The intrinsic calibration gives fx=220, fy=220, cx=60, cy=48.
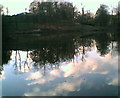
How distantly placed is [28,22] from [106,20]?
3794 cm

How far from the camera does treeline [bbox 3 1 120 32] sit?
252ft

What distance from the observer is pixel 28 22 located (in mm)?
78125

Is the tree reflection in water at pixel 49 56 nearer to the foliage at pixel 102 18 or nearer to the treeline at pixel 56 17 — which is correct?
the treeline at pixel 56 17

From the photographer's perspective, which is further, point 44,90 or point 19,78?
point 19,78

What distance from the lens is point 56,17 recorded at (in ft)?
289

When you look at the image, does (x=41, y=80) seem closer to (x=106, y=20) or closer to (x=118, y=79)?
(x=118, y=79)

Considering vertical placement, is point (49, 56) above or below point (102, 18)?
below

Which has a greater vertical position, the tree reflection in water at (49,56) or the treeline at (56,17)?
the treeline at (56,17)

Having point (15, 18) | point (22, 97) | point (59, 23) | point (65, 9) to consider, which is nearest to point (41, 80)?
point (22, 97)

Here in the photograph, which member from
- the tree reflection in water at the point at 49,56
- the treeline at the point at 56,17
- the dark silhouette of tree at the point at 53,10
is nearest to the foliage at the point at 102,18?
the treeline at the point at 56,17

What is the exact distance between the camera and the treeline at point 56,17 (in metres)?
76.7

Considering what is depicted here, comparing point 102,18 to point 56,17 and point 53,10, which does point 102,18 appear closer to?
point 53,10

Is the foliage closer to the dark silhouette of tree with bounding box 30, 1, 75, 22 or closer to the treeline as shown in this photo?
the treeline

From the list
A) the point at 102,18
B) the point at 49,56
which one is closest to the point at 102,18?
the point at 102,18
